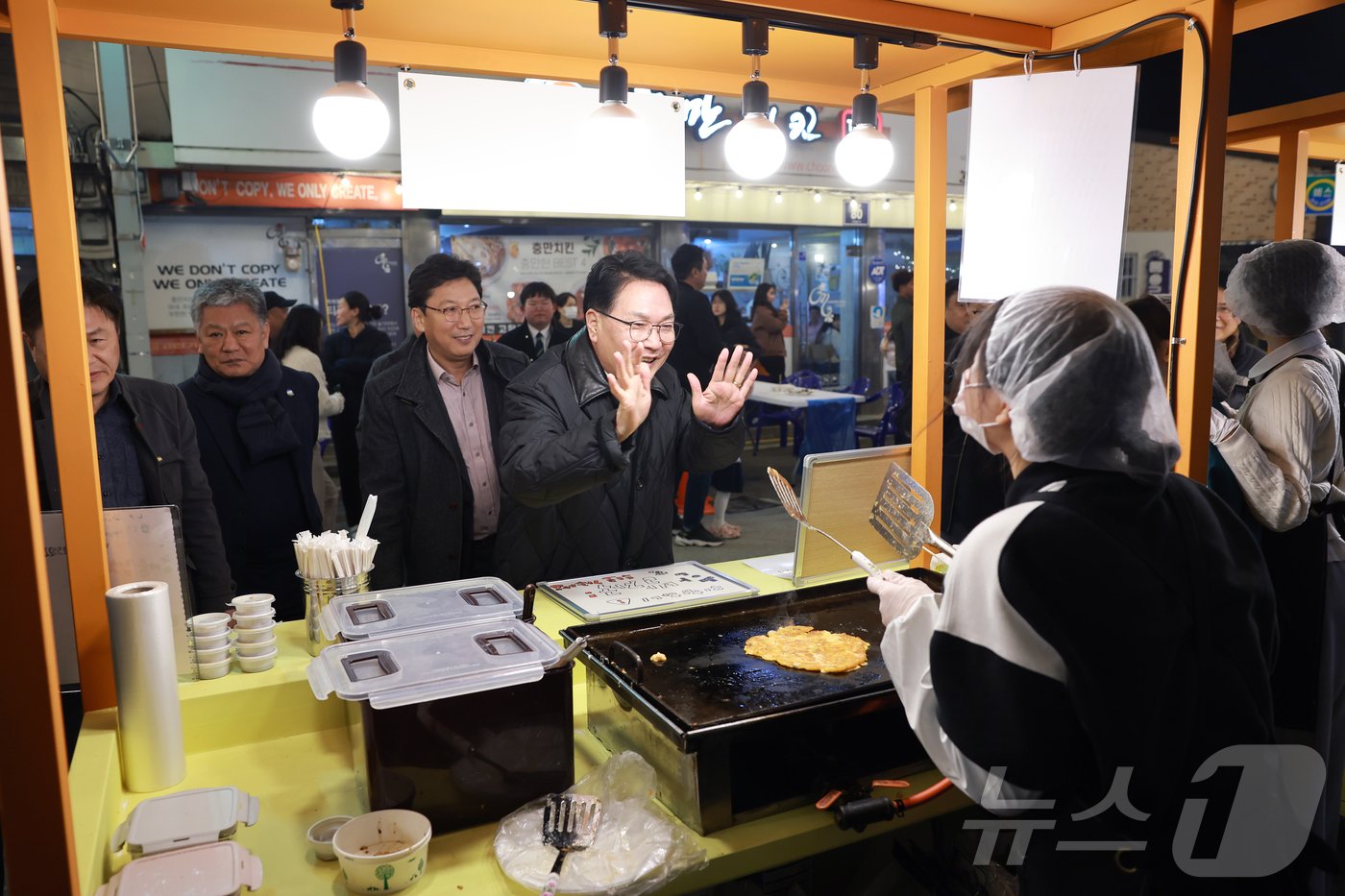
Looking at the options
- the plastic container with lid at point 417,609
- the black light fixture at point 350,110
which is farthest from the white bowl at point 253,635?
the black light fixture at point 350,110

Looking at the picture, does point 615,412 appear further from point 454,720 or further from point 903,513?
point 454,720

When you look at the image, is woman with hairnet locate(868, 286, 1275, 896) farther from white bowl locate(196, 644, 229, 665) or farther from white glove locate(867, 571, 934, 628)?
white bowl locate(196, 644, 229, 665)

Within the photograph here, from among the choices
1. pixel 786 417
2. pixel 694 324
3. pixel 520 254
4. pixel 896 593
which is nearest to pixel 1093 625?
pixel 896 593

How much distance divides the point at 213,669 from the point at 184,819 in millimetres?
420

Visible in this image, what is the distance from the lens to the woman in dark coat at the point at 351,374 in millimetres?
4953

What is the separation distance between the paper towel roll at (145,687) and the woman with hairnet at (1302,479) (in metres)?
2.67

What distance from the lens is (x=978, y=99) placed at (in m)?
2.57

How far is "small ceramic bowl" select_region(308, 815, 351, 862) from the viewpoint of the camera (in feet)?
4.97

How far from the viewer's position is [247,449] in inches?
124

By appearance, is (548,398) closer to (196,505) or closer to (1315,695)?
(196,505)

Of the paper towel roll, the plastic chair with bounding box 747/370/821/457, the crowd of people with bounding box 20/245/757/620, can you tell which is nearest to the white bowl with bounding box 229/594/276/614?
the paper towel roll

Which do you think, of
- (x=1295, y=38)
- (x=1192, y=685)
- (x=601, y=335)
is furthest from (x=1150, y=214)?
(x=1192, y=685)

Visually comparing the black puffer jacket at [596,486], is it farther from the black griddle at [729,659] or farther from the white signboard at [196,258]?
the white signboard at [196,258]

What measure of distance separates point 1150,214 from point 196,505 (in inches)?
373
